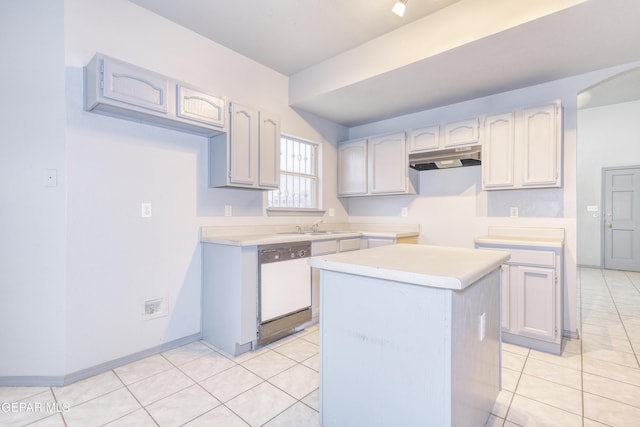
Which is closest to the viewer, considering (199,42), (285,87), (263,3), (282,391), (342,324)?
(342,324)

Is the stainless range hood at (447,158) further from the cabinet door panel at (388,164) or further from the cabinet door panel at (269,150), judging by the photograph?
the cabinet door panel at (269,150)

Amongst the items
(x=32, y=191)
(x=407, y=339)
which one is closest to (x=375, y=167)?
(x=407, y=339)

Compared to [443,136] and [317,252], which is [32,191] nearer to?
[317,252]

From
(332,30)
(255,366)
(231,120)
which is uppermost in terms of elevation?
(332,30)

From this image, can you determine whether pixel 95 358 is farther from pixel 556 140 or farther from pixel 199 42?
pixel 556 140

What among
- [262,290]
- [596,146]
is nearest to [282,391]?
[262,290]

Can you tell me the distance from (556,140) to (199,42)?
11.0 ft

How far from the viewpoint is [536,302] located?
259 cm

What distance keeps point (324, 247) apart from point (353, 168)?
1.48 m

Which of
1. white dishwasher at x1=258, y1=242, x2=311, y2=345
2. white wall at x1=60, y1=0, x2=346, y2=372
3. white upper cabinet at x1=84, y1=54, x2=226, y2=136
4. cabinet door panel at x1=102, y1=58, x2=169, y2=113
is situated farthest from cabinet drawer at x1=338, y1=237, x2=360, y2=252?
cabinet door panel at x1=102, y1=58, x2=169, y2=113

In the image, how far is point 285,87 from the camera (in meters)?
3.59

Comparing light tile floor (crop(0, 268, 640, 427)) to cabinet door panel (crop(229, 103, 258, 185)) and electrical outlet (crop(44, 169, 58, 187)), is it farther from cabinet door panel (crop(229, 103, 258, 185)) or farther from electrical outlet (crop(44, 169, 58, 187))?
cabinet door panel (crop(229, 103, 258, 185))

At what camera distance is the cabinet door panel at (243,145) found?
2.72 metres

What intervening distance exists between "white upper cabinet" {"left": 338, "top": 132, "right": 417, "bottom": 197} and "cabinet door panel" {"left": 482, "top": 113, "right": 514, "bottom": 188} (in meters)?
0.88
